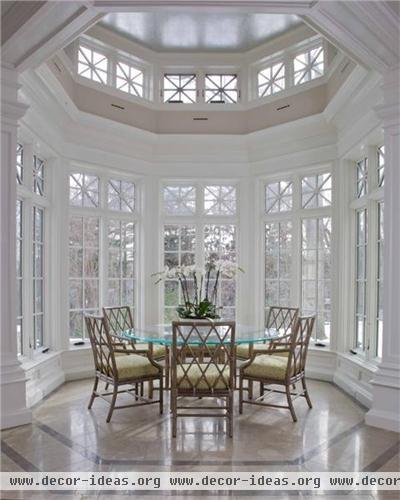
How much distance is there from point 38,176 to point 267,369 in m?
3.33

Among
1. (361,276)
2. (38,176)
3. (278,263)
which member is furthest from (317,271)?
(38,176)

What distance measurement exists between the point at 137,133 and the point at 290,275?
2826mm

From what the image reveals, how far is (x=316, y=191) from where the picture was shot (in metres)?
5.74

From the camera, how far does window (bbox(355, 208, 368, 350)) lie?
16.3ft

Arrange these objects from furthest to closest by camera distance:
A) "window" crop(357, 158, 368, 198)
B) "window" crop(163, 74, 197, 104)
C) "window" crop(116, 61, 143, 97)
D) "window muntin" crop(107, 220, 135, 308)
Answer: "window" crop(163, 74, 197, 104) < "window" crop(116, 61, 143, 97) < "window muntin" crop(107, 220, 135, 308) < "window" crop(357, 158, 368, 198)

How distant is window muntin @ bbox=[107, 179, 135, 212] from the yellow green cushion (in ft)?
8.16

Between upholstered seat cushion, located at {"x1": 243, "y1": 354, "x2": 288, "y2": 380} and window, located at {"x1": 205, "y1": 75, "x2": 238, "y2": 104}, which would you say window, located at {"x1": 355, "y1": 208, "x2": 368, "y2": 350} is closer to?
upholstered seat cushion, located at {"x1": 243, "y1": 354, "x2": 288, "y2": 380}

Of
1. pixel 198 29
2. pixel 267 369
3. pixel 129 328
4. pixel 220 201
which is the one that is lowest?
pixel 267 369

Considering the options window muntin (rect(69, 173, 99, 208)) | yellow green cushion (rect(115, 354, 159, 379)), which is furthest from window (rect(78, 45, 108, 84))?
yellow green cushion (rect(115, 354, 159, 379))

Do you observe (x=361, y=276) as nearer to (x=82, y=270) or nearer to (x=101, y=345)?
(x=101, y=345)

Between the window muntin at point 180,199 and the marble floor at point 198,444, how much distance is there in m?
2.96

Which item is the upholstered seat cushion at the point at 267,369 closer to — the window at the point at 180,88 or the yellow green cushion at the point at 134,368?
the yellow green cushion at the point at 134,368

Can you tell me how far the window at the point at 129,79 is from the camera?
20.0 feet

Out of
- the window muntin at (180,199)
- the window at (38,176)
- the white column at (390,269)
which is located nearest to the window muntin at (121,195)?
the window muntin at (180,199)
